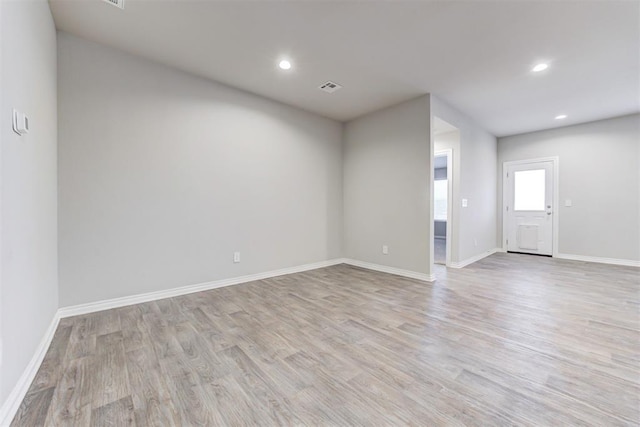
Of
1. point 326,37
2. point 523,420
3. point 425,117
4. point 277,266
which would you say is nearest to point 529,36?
point 425,117

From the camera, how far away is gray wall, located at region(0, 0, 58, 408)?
1.32 meters

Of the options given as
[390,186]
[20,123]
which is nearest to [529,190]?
[390,186]

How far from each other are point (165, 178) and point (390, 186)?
3117mm

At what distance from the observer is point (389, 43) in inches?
99.6

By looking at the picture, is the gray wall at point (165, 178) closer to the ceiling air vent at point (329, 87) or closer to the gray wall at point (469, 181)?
the ceiling air vent at point (329, 87)

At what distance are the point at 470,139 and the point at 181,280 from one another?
5.17 meters

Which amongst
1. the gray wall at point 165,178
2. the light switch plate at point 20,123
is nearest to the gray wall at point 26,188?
the light switch plate at point 20,123

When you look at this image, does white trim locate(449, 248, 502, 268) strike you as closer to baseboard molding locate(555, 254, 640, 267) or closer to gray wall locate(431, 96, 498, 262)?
gray wall locate(431, 96, 498, 262)

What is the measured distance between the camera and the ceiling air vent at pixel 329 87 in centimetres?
339

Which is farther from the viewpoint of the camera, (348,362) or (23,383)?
(348,362)

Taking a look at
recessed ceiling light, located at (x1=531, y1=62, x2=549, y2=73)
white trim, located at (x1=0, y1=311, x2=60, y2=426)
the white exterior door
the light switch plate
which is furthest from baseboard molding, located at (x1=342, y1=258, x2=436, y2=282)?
the light switch plate

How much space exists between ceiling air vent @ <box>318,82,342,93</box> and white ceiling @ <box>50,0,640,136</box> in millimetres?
92

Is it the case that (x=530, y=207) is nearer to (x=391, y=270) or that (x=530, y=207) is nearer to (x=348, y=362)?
(x=391, y=270)

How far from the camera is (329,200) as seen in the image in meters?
4.70
